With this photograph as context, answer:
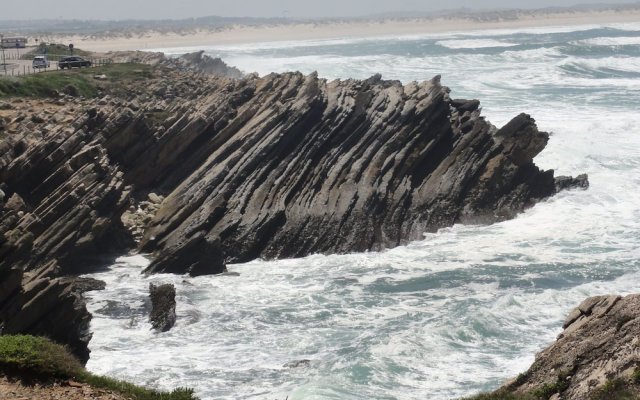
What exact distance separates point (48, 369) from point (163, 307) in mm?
11199

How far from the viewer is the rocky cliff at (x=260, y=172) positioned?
105 feet

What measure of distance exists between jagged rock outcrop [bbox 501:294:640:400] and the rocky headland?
16.1 metres

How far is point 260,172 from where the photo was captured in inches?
1468

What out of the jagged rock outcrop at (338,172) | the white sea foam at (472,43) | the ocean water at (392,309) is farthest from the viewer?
the white sea foam at (472,43)

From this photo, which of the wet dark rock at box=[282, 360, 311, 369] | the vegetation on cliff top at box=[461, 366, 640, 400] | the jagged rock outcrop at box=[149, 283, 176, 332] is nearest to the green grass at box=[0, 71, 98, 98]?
the jagged rock outcrop at box=[149, 283, 176, 332]

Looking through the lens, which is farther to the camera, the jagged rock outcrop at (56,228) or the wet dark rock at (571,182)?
the wet dark rock at (571,182)

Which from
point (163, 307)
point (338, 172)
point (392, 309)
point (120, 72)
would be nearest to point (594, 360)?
point (392, 309)

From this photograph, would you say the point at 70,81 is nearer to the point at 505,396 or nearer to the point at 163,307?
the point at 163,307

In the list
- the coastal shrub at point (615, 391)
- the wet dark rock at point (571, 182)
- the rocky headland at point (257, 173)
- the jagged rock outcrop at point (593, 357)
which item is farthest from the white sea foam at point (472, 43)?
the coastal shrub at point (615, 391)

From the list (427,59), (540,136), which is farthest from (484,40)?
(540,136)

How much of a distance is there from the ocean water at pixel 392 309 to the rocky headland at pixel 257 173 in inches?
47.9

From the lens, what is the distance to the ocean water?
74.3 ft

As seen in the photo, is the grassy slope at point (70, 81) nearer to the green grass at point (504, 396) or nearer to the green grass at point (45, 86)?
the green grass at point (45, 86)

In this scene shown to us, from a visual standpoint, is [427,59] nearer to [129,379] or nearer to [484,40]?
[484,40]
